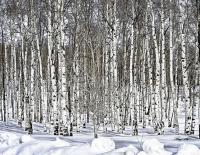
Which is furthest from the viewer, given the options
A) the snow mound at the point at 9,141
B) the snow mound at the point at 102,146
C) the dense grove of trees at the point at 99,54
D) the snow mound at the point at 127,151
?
the dense grove of trees at the point at 99,54

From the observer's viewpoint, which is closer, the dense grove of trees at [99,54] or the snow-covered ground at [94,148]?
the snow-covered ground at [94,148]

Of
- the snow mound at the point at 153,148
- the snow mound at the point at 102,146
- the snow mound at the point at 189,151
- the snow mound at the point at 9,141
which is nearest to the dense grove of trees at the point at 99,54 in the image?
the snow mound at the point at 9,141

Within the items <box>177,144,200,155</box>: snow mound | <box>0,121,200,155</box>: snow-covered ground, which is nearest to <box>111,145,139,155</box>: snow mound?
<box>0,121,200,155</box>: snow-covered ground

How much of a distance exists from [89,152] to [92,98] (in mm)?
4433

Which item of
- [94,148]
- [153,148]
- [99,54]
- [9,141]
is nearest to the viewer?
[153,148]

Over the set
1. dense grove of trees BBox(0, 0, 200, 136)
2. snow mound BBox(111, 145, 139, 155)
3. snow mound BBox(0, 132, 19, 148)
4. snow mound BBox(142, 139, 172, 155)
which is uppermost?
dense grove of trees BBox(0, 0, 200, 136)

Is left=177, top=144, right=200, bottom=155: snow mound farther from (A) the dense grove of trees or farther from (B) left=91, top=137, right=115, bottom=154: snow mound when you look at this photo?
(A) the dense grove of trees

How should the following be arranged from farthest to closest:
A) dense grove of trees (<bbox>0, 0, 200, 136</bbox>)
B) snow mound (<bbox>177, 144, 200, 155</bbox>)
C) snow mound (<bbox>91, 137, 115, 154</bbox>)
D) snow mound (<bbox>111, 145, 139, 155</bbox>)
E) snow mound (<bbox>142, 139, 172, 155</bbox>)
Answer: dense grove of trees (<bbox>0, 0, 200, 136</bbox>) < snow mound (<bbox>91, 137, 115, 154</bbox>) < snow mound (<bbox>111, 145, 139, 155</bbox>) < snow mound (<bbox>142, 139, 172, 155</bbox>) < snow mound (<bbox>177, 144, 200, 155</bbox>)

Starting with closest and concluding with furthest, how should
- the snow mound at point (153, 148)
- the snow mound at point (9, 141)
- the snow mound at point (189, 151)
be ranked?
1. the snow mound at point (189, 151)
2. the snow mound at point (153, 148)
3. the snow mound at point (9, 141)

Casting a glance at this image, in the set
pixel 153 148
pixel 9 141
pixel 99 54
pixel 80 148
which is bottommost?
pixel 9 141

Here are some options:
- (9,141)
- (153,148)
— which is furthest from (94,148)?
(9,141)

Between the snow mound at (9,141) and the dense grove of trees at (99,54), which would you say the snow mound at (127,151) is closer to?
the snow mound at (9,141)

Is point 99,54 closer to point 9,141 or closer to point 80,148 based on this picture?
point 9,141

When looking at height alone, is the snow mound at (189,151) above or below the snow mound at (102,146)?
above
